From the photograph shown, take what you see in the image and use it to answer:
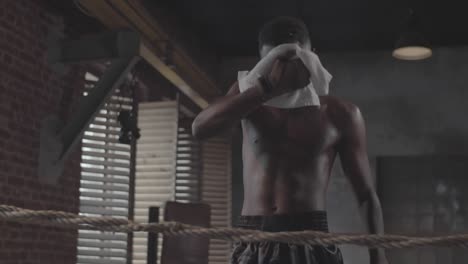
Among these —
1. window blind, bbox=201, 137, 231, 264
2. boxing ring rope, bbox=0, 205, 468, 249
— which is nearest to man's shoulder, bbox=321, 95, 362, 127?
boxing ring rope, bbox=0, 205, 468, 249

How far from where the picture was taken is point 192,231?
43.0 inches

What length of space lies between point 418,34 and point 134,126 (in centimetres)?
214

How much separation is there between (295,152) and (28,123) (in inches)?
101

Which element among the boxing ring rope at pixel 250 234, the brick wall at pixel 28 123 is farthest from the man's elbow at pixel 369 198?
the brick wall at pixel 28 123

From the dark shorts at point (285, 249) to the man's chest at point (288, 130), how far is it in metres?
0.19

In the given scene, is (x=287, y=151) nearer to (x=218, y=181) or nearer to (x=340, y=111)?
(x=340, y=111)

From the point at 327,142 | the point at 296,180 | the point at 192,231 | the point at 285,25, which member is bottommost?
the point at 192,231

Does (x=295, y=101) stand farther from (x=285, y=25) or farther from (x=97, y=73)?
(x=97, y=73)

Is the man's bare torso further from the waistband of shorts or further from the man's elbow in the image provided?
the man's elbow

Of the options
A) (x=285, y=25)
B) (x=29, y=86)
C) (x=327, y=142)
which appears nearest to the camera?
(x=285, y=25)

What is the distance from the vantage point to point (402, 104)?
6078 mm

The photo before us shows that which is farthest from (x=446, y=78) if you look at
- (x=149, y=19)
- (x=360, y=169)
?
(x=360, y=169)

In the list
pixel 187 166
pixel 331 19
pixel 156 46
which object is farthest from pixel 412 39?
pixel 187 166

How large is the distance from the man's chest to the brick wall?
89.0 inches
